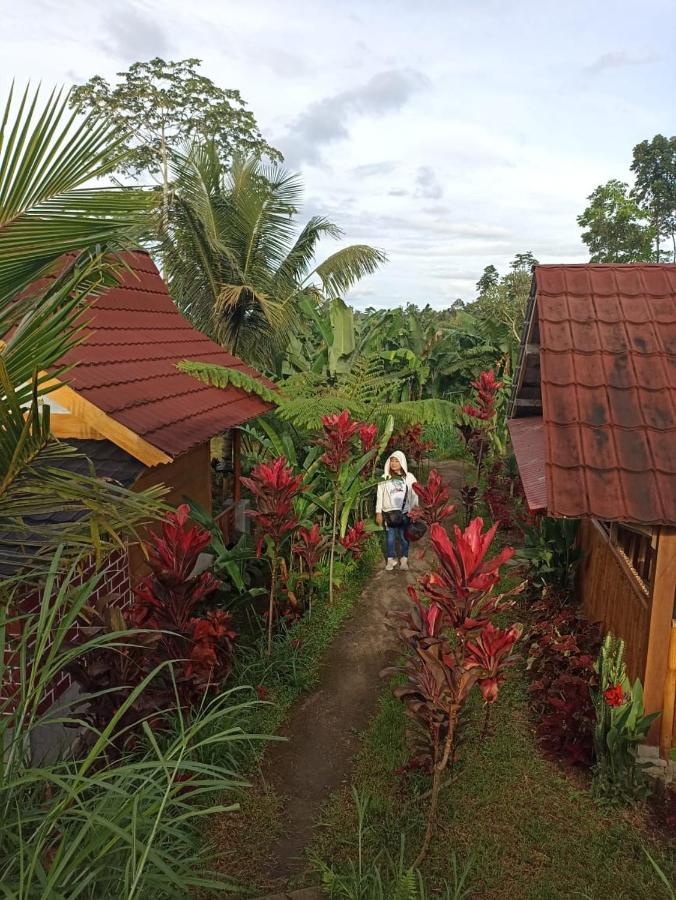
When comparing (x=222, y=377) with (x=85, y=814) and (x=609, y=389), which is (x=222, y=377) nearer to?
(x=609, y=389)

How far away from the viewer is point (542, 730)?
176 inches

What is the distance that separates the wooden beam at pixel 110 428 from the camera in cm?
469

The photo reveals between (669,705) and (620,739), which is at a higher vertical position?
(669,705)

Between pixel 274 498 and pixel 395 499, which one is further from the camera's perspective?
pixel 395 499

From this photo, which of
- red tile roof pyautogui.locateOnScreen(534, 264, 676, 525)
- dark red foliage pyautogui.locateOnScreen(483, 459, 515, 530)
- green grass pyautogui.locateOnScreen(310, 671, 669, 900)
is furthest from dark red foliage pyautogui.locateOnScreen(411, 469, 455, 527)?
green grass pyautogui.locateOnScreen(310, 671, 669, 900)

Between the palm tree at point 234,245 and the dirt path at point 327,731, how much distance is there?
568 centimetres

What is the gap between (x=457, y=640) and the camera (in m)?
3.45

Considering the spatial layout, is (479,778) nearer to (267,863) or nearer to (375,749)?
(375,749)

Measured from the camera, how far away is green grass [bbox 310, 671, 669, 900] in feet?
10.6

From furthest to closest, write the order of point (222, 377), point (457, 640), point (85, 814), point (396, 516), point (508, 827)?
1. point (396, 516)
2. point (222, 377)
3. point (508, 827)
4. point (457, 640)
5. point (85, 814)

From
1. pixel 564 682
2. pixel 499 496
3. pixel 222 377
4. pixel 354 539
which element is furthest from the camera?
pixel 499 496

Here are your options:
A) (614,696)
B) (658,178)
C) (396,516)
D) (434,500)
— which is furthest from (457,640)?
(658,178)

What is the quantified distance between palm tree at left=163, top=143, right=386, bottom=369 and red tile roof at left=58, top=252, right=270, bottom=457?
1952 millimetres

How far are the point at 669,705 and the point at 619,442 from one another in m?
1.69
